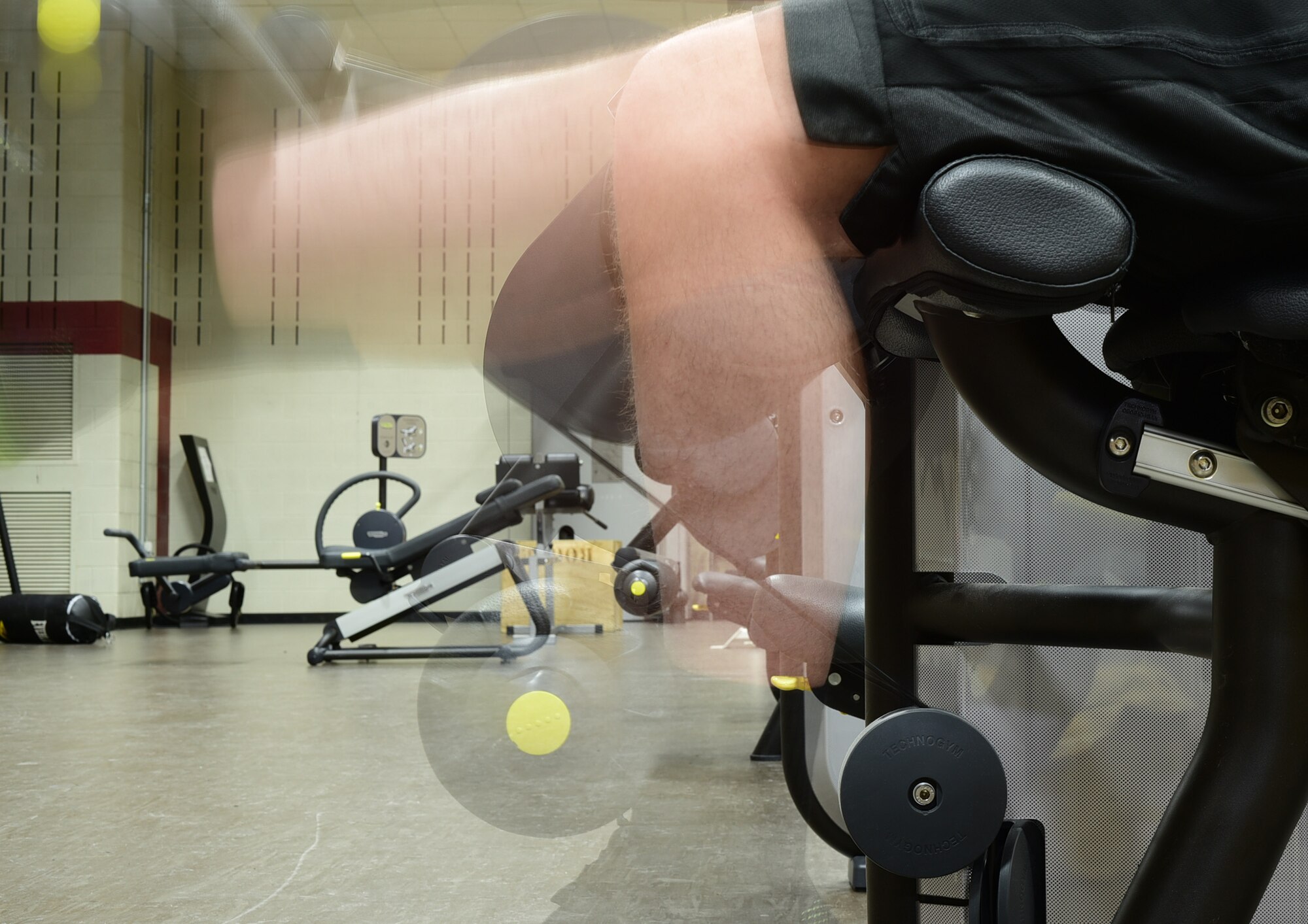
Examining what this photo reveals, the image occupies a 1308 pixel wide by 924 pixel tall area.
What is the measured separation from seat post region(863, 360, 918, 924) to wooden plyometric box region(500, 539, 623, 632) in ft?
2.46

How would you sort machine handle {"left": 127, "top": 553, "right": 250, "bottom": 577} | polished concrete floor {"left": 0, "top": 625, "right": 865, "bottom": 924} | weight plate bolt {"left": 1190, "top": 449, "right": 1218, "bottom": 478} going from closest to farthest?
weight plate bolt {"left": 1190, "top": 449, "right": 1218, "bottom": 478} → polished concrete floor {"left": 0, "top": 625, "right": 865, "bottom": 924} → machine handle {"left": 127, "top": 553, "right": 250, "bottom": 577}

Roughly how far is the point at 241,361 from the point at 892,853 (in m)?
0.43

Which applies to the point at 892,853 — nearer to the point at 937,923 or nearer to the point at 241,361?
the point at 937,923

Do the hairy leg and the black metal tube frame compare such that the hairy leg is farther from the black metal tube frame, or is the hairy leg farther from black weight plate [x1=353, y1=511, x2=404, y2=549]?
black weight plate [x1=353, y1=511, x2=404, y2=549]

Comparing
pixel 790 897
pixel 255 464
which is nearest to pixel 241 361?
pixel 790 897

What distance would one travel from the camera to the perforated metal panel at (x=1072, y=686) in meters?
0.70

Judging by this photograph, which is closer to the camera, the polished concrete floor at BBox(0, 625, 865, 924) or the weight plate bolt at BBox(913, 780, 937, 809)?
the weight plate bolt at BBox(913, 780, 937, 809)

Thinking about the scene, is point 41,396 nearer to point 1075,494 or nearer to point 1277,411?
point 1075,494

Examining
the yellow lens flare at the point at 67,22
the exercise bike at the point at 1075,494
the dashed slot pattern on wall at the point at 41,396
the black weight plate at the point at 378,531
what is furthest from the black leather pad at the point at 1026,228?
the dashed slot pattern on wall at the point at 41,396

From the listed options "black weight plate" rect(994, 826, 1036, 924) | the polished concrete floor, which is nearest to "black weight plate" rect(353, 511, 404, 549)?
the polished concrete floor

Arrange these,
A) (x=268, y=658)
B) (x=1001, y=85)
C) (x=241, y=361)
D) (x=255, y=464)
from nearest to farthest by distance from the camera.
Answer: (x=1001, y=85), (x=241, y=361), (x=268, y=658), (x=255, y=464)

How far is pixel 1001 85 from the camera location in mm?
368

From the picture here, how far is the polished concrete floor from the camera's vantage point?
3.43 ft

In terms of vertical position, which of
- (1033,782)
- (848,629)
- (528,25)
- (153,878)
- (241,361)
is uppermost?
(528,25)
